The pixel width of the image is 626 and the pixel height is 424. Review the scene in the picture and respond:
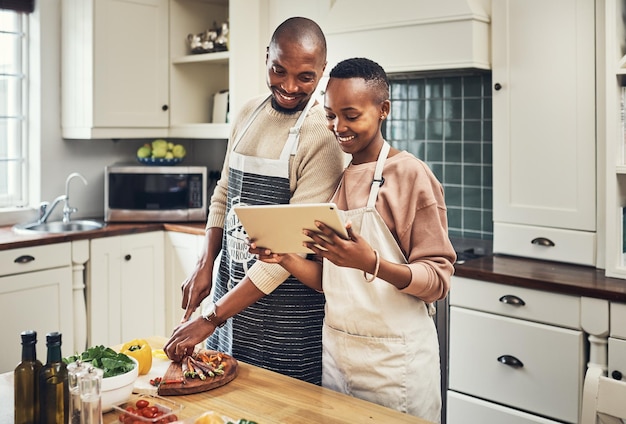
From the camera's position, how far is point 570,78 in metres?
2.78


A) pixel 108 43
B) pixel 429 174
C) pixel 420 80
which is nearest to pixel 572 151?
pixel 420 80

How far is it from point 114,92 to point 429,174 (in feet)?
8.51

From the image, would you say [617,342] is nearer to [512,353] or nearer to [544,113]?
[512,353]

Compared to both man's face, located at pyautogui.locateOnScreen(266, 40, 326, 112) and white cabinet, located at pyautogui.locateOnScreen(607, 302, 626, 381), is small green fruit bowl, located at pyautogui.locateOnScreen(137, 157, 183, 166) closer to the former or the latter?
man's face, located at pyautogui.locateOnScreen(266, 40, 326, 112)

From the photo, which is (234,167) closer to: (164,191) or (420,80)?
(420,80)

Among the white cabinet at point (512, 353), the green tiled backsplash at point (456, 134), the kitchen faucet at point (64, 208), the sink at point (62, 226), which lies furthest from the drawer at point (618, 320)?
the kitchen faucet at point (64, 208)

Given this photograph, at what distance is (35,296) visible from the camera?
3354 mm

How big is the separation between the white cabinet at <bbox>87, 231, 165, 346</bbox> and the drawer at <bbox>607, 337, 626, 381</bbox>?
2.26 m

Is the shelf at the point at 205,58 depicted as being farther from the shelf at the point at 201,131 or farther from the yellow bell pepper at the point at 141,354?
the yellow bell pepper at the point at 141,354

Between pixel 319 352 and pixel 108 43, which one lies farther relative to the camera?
pixel 108 43

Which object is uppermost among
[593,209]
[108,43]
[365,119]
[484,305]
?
[108,43]

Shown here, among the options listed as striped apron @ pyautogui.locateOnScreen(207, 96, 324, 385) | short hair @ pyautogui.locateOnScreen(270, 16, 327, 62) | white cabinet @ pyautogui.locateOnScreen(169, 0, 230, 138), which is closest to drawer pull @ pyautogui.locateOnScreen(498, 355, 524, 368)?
striped apron @ pyautogui.locateOnScreen(207, 96, 324, 385)

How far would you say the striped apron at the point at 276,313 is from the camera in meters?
1.95

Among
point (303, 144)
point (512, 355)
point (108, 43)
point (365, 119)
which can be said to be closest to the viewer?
point (365, 119)
